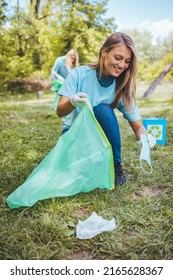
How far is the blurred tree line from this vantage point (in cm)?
757

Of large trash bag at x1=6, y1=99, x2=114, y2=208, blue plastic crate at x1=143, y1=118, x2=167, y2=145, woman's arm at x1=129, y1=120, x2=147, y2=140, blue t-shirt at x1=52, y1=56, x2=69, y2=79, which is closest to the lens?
large trash bag at x1=6, y1=99, x2=114, y2=208

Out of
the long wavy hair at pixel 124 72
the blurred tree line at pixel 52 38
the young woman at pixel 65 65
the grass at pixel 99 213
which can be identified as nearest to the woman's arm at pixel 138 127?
the long wavy hair at pixel 124 72

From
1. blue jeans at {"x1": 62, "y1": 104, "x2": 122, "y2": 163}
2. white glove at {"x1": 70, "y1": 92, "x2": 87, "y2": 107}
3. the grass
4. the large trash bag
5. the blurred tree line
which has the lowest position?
the grass

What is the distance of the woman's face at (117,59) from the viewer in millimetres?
1532

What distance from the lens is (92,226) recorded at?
4.22 feet

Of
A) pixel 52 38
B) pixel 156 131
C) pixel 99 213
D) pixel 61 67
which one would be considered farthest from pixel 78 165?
pixel 52 38

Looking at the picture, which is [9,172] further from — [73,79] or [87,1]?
[87,1]

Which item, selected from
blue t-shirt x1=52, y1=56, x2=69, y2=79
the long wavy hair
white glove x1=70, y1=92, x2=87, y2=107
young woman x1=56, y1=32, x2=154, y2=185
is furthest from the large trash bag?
blue t-shirt x1=52, y1=56, x2=69, y2=79

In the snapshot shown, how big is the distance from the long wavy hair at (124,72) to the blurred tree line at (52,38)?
6039 millimetres

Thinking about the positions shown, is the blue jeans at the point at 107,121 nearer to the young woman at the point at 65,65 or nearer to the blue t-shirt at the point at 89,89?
the blue t-shirt at the point at 89,89

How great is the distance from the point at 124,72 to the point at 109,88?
0.11m

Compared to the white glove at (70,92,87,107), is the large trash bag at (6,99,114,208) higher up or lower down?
lower down

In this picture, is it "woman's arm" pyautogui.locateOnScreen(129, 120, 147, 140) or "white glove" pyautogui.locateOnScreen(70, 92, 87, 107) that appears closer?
"white glove" pyautogui.locateOnScreen(70, 92, 87, 107)

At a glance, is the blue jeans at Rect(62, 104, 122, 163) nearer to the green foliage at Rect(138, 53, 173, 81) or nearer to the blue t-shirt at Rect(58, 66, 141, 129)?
the blue t-shirt at Rect(58, 66, 141, 129)
